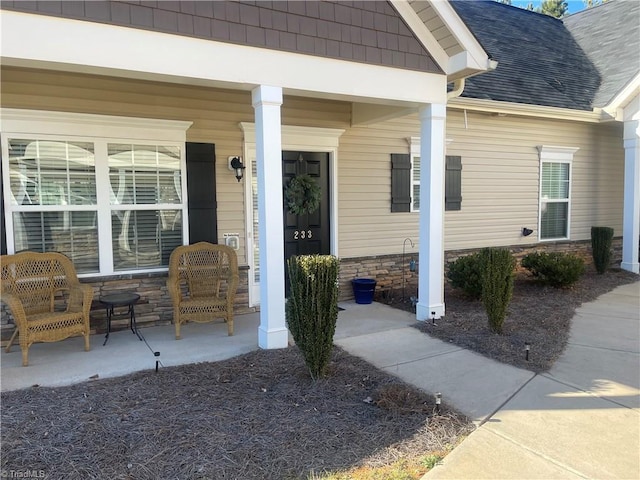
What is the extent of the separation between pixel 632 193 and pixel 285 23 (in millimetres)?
7920

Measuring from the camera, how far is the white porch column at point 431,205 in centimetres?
561

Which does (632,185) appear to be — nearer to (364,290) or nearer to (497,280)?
(497,280)

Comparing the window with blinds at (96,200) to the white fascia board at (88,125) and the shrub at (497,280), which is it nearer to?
the white fascia board at (88,125)

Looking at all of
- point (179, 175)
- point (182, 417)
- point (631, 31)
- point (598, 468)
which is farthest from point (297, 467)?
point (631, 31)

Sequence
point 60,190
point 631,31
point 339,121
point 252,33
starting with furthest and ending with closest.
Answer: point 631,31, point 339,121, point 60,190, point 252,33

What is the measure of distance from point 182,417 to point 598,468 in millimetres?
2702

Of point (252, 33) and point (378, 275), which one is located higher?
point (252, 33)

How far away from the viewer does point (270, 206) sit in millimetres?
4594

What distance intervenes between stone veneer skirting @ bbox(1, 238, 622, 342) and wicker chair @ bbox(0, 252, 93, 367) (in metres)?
0.34

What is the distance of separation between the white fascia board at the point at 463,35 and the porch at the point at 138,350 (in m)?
3.25

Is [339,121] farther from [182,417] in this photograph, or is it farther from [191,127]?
[182,417]

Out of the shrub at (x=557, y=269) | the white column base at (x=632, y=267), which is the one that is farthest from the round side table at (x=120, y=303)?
the white column base at (x=632, y=267)

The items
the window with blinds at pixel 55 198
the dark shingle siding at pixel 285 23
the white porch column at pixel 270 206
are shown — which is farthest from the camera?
the window with blinds at pixel 55 198

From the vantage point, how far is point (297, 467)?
2730 millimetres
